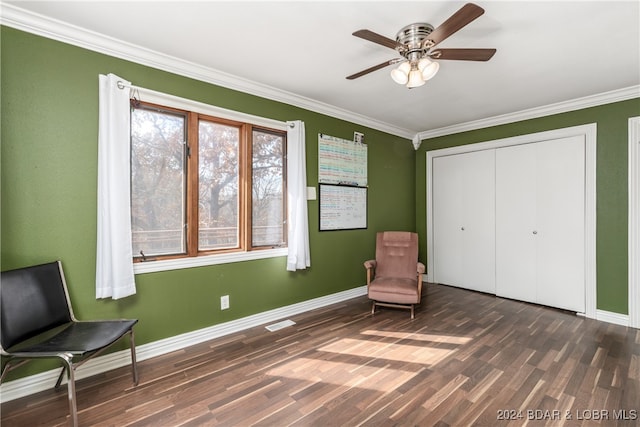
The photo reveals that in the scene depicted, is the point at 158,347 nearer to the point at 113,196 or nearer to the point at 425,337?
the point at 113,196

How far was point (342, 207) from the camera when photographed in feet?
12.8

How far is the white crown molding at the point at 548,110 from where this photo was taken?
314 cm

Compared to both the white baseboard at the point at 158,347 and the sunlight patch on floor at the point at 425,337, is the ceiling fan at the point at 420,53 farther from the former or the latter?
the white baseboard at the point at 158,347

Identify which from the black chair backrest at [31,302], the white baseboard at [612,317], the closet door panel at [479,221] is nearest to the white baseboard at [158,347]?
the black chair backrest at [31,302]

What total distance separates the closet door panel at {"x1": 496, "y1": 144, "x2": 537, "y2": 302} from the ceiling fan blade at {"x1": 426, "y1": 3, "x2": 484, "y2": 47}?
112 inches

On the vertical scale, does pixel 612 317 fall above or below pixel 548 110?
below

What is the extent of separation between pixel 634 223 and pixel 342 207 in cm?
315

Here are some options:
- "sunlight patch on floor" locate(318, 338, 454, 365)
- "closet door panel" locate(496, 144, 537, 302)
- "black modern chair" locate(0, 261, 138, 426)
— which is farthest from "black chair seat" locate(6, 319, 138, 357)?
"closet door panel" locate(496, 144, 537, 302)

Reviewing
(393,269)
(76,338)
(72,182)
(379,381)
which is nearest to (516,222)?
(393,269)

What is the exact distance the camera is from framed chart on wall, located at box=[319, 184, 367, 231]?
369 centimetres

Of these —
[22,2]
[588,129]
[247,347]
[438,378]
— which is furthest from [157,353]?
[588,129]

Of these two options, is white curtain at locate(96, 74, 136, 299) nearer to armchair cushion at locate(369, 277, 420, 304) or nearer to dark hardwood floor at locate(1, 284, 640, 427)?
dark hardwood floor at locate(1, 284, 640, 427)

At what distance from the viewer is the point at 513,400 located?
187 cm

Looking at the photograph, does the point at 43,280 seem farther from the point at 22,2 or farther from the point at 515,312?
the point at 515,312
